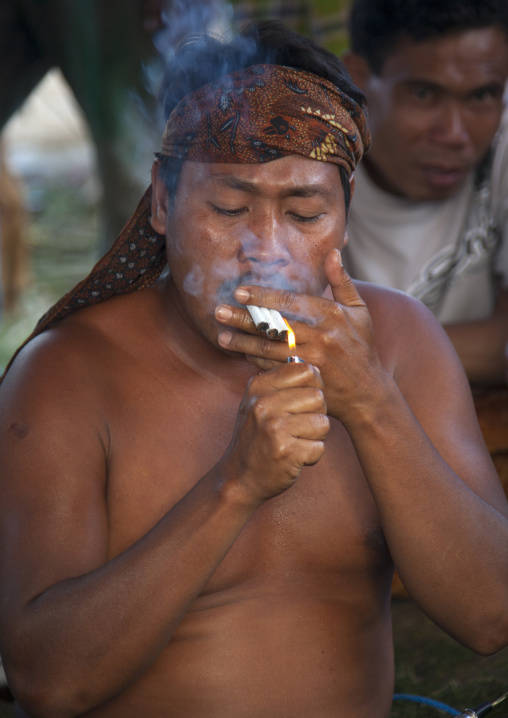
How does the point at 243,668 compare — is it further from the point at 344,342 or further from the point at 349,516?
the point at 344,342

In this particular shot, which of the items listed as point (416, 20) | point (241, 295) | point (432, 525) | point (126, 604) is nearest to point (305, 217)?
point (241, 295)

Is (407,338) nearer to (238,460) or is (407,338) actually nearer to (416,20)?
(238,460)

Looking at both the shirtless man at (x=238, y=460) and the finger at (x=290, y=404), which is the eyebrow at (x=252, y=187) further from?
the finger at (x=290, y=404)

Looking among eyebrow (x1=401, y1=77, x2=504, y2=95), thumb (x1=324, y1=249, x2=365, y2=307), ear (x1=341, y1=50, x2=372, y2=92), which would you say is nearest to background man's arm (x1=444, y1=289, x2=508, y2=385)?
eyebrow (x1=401, y1=77, x2=504, y2=95)

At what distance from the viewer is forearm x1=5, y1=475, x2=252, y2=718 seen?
190cm

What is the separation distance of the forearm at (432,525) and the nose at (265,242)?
0.43m

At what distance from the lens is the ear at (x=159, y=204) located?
2.32 meters

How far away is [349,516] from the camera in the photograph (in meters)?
2.33

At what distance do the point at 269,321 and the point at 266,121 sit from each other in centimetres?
59

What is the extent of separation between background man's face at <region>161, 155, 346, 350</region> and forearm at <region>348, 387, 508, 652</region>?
421mm

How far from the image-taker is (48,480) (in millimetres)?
2066

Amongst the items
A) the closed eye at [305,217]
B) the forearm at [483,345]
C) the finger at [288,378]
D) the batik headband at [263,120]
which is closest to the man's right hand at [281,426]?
the finger at [288,378]

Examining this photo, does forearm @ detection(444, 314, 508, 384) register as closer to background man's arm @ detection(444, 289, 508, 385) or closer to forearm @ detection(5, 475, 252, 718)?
background man's arm @ detection(444, 289, 508, 385)

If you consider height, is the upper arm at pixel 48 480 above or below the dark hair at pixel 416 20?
below
